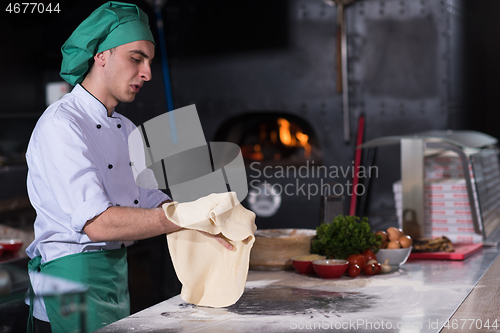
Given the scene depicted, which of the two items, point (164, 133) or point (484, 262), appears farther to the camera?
point (164, 133)

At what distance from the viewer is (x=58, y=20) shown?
454 cm

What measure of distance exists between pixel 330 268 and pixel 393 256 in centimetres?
31

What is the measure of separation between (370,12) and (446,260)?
2.87m

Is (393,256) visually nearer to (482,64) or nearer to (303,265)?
(303,265)

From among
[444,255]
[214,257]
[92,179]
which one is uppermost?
[92,179]

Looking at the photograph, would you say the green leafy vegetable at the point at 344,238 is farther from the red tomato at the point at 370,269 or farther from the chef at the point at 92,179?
the chef at the point at 92,179

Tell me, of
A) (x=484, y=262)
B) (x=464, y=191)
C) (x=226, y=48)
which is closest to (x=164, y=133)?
(x=226, y=48)

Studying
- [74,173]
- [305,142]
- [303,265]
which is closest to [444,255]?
[303,265]

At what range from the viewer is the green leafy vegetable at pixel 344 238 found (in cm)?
186

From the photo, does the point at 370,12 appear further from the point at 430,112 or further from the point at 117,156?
the point at 117,156

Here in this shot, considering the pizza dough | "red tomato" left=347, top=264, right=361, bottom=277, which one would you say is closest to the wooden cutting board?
"red tomato" left=347, top=264, right=361, bottom=277

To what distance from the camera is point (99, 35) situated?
4.83ft

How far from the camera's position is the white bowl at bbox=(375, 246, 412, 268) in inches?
76.1

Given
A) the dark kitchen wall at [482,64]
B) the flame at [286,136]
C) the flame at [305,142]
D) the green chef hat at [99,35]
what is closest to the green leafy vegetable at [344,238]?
the green chef hat at [99,35]
